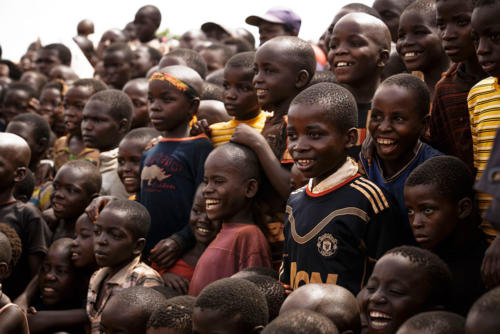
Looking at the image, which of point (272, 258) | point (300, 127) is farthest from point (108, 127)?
point (300, 127)

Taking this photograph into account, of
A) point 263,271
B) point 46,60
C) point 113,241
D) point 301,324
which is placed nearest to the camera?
point 301,324

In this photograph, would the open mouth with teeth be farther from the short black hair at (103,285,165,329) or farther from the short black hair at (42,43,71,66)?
the short black hair at (42,43,71,66)

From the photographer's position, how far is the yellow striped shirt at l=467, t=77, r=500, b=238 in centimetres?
352

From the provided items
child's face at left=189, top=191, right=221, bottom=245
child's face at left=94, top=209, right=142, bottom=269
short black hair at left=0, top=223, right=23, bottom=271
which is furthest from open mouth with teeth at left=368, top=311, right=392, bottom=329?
short black hair at left=0, top=223, right=23, bottom=271

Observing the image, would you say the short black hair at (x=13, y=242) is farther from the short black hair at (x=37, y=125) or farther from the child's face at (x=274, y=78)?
the child's face at (x=274, y=78)

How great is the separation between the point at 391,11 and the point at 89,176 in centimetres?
303

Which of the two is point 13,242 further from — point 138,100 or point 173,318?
point 138,100

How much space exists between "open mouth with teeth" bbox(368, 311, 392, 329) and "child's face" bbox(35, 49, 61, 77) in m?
8.92

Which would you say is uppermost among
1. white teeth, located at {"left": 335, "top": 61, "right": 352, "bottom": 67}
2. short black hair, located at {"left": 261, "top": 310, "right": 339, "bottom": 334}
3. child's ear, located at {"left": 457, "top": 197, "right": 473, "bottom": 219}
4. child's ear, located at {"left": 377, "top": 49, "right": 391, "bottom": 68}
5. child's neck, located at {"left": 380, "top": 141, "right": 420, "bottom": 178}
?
child's ear, located at {"left": 377, "top": 49, "right": 391, "bottom": 68}

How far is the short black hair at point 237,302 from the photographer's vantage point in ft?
10.4

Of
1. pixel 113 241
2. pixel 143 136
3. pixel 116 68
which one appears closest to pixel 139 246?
pixel 113 241

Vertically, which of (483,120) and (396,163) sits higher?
(483,120)

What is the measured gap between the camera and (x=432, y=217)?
3.35 m

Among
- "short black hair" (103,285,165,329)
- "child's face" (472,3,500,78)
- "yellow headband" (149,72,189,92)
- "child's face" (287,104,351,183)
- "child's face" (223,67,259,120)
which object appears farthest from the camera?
"yellow headband" (149,72,189,92)
